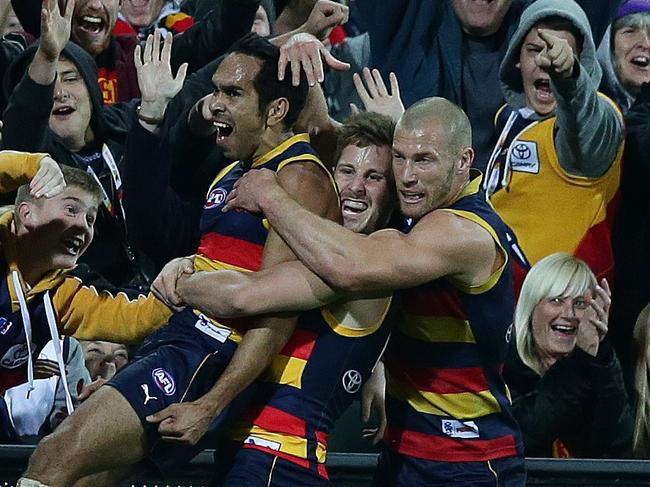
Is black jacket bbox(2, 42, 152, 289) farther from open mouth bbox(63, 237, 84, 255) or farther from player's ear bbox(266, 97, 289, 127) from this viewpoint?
player's ear bbox(266, 97, 289, 127)

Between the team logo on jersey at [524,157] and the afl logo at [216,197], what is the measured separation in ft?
5.85

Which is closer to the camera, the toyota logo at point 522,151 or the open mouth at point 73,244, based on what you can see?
the open mouth at point 73,244

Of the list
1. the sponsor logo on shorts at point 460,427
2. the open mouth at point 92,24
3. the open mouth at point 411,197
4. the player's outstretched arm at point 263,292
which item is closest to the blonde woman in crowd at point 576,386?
the sponsor logo on shorts at point 460,427

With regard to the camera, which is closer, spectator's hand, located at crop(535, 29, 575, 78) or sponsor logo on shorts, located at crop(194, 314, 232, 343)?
sponsor logo on shorts, located at crop(194, 314, 232, 343)

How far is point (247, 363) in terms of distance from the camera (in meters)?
4.41

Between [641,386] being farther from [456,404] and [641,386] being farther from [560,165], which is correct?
[456,404]

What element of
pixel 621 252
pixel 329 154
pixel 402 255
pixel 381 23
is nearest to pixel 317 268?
pixel 402 255

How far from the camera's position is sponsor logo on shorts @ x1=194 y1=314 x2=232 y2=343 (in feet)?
15.3

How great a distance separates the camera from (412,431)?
4.73 m

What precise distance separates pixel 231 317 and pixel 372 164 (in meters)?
0.84

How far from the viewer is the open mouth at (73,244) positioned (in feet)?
17.1

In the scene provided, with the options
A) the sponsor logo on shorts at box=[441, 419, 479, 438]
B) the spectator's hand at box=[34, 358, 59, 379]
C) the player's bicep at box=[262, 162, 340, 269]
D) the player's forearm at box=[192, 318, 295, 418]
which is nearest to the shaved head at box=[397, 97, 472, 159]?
the player's bicep at box=[262, 162, 340, 269]

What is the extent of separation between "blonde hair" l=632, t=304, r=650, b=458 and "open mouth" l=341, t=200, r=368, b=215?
1447 mm

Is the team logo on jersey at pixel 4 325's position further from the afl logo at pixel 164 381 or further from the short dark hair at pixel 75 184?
the afl logo at pixel 164 381
